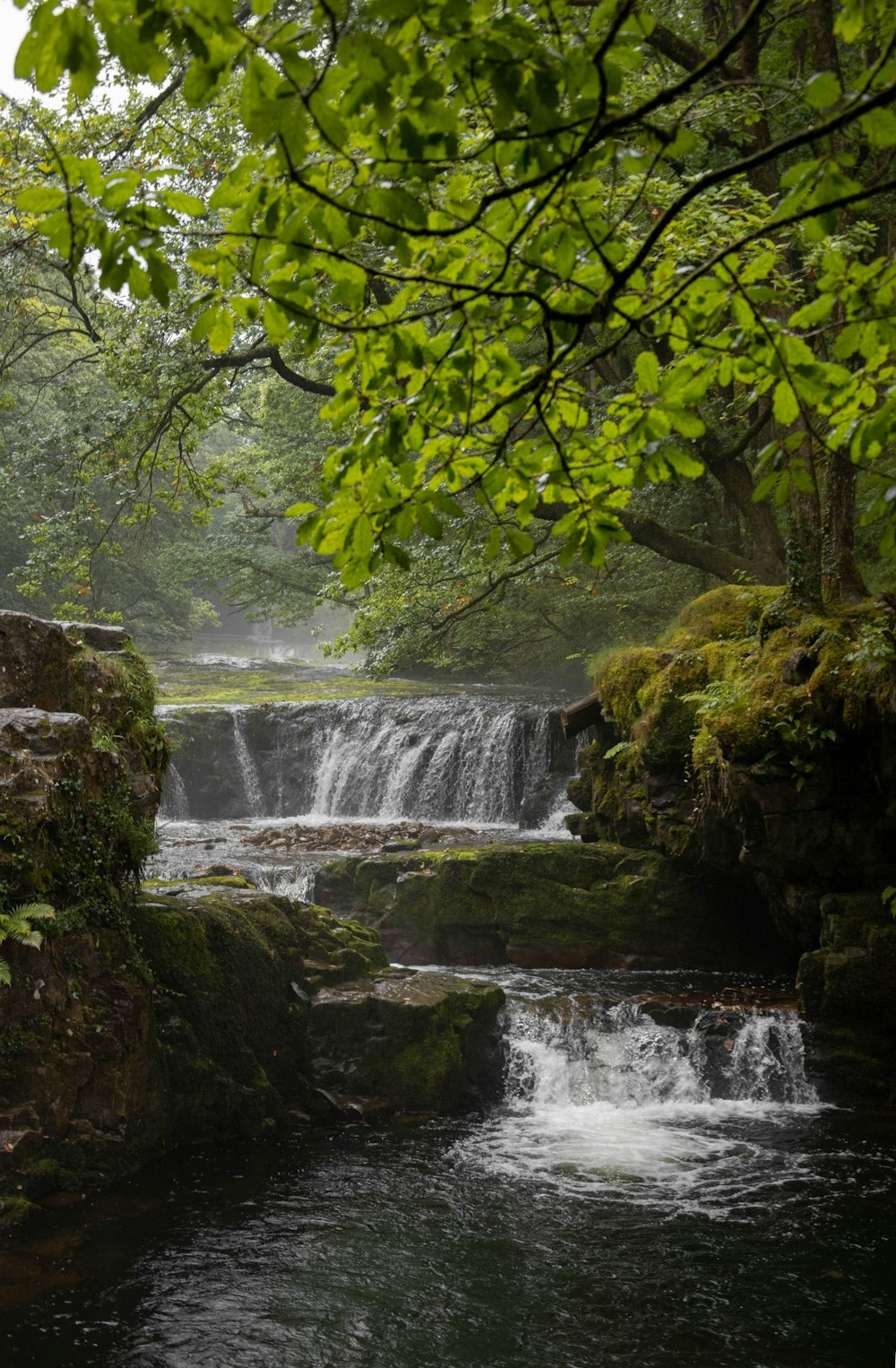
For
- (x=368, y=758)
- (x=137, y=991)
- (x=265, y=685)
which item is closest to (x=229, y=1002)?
(x=137, y=991)

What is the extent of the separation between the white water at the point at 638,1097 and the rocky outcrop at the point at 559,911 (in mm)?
1636

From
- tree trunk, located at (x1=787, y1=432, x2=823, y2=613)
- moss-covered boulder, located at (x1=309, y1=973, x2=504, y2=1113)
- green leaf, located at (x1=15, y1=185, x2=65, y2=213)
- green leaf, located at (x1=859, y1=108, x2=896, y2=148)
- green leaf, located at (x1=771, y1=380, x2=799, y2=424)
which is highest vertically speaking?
tree trunk, located at (x1=787, y1=432, x2=823, y2=613)

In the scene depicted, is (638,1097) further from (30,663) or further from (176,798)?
(176,798)

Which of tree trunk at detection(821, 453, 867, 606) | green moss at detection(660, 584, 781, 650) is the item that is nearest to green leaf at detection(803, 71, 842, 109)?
tree trunk at detection(821, 453, 867, 606)

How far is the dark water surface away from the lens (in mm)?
5016

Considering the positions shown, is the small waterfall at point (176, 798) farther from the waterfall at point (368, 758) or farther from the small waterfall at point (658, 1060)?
the small waterfall at point (658, 1060)

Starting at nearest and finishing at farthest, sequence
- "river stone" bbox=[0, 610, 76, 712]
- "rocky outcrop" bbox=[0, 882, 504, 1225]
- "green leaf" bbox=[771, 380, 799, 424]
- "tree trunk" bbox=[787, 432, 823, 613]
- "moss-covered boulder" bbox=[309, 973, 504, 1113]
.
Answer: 1. "green leaf" bbox=[771, 380, 799, 424]
2. "rocky outcrop" bbox=[0, 882, 504, 1225]
3. "river stone" bbox=[0, 610, 76, 712]
4. "moss-covered boulder" bbox=[309, 973, 504, 1113]
5. "tree trunk" bbox=[787, 432, 823, 613]

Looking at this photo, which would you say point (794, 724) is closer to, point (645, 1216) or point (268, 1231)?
point (645, 1216)

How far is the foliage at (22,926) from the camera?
238 inches

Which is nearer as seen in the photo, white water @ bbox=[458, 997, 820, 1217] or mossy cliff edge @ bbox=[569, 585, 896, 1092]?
white water @ bbox=[458, 997, 820, 1217]

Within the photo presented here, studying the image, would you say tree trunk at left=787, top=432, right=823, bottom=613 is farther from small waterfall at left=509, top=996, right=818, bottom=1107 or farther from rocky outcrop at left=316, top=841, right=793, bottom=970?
small waterfall at left=509, top=996, right=818, bottom=1107

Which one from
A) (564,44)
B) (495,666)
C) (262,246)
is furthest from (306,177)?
(495,666)

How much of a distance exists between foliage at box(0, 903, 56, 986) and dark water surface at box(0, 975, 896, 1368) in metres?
1.48

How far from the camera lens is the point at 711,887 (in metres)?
10.9
